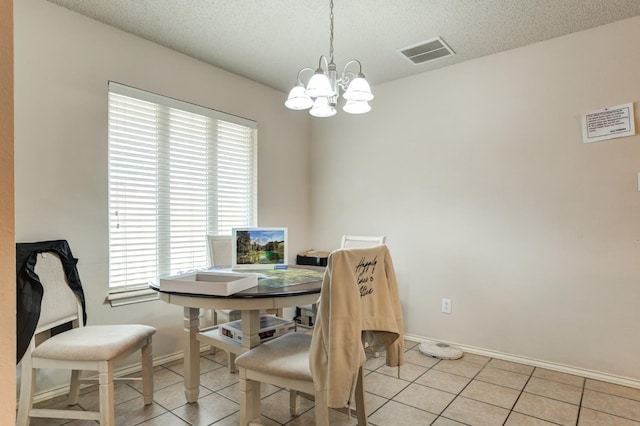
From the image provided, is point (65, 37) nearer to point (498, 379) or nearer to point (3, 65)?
point (3, 65)

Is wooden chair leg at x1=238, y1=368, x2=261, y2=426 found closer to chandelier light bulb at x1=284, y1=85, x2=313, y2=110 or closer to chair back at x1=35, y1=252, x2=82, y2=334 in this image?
chair back at x1=35, y1=252, x2=82, y2=334

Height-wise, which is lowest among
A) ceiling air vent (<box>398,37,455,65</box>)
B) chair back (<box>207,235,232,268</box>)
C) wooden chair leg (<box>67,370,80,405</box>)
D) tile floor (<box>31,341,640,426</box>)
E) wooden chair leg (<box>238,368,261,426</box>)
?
tile floor (<box>31,341,640,426</box>)

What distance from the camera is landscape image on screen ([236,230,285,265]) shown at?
240 cm

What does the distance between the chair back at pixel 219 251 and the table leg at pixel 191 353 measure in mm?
656

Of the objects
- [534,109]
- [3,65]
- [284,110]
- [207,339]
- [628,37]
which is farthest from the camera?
[284,110]

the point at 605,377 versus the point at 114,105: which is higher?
the point at 114,105

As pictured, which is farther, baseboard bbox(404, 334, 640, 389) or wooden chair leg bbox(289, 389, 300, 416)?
baseboard bbox(404, 334, 640, 389)

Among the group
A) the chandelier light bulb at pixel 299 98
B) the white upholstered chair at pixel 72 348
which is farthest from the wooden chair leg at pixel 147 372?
the chandelier light bulb at pixel 299 98

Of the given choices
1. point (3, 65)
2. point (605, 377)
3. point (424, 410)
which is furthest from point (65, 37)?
point (605, 377)

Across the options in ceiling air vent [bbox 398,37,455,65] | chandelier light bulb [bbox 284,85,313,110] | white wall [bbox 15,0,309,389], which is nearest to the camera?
chandelier light bulb [bbox 284,85,313,110]

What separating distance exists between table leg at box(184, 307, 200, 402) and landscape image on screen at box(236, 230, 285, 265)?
1.47 ft

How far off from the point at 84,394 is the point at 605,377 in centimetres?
341

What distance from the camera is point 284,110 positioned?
382 cm

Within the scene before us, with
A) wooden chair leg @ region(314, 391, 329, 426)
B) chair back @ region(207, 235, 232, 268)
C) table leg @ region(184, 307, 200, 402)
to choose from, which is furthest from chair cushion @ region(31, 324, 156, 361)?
wooden chair leg @ region(314, 391, 329, 426)
